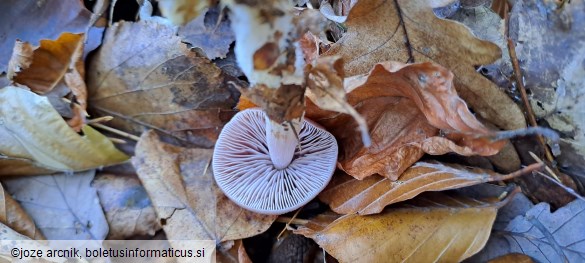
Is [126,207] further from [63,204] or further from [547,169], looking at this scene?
[547,169]

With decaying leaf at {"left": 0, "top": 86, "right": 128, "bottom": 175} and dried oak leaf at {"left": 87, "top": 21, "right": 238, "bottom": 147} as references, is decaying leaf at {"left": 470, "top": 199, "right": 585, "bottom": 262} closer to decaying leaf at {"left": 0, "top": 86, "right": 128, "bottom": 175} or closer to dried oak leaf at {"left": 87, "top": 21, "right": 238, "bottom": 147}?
dried oak leaf at {"left": 87, "top": 21, "right": 238, "bottom": 147}

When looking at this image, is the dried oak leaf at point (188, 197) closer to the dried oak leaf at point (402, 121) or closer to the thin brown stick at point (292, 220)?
the thin brown stick at point (292, 220)

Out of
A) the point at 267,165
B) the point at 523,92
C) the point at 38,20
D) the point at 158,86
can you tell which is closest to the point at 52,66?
the point at 38,20

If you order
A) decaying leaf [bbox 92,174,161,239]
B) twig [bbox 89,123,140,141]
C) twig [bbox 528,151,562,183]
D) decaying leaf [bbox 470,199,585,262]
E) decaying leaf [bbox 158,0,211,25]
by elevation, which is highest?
decaying leaf [bbox 158,0,211,25]

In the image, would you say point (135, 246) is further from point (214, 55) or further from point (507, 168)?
point (507, 168)

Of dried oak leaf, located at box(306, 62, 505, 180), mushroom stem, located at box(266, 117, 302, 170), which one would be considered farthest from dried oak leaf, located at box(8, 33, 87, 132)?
dried oak leaf, located at box(306, 62, 505, 180)

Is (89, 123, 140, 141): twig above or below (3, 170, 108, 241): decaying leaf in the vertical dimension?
above

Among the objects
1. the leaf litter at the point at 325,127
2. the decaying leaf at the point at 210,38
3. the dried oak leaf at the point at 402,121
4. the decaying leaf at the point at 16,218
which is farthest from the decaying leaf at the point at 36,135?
the dried oak leaf at the point at 402,121
